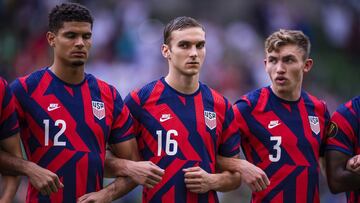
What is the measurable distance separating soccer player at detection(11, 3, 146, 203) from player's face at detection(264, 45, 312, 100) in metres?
1.42

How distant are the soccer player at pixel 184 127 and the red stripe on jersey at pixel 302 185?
0.56 meters

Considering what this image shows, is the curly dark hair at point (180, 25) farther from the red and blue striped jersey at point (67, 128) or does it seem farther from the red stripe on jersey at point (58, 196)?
the red stripe on jersey at point (58, 196)

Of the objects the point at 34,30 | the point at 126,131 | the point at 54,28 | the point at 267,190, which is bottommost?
the point at 267,190

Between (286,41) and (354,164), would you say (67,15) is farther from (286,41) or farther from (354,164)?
(354,164)

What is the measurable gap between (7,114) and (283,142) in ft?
7.73

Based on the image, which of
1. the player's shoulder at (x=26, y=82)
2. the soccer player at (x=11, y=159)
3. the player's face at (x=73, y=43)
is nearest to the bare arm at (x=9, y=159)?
the soccer player at (x=11, y=159)

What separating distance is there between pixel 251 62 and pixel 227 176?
24.8 ft

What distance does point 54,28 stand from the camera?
23.4ft

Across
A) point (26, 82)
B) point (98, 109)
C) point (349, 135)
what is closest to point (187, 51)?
point (98, 109)

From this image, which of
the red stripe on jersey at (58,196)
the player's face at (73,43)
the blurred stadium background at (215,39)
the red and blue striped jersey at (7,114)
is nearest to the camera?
the red and blue striped jersey at (7,114)

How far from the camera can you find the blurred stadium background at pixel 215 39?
13969 millimetres

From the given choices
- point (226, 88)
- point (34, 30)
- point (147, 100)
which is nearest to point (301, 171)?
point (147, 100)

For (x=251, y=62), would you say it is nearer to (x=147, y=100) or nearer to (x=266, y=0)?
(x=266, y=0)

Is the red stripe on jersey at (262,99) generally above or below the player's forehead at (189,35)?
below
